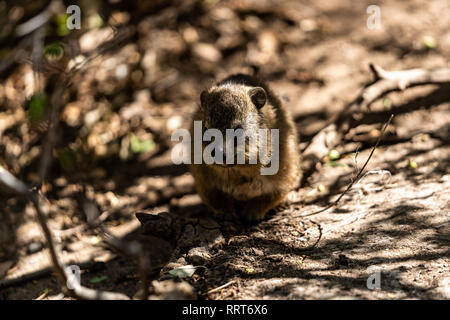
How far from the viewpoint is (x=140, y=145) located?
21.6ft

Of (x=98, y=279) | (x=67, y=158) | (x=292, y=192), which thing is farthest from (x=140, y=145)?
(x=98, y=279)

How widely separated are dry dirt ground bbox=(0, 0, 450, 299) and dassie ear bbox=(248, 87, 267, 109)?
3.61 feet

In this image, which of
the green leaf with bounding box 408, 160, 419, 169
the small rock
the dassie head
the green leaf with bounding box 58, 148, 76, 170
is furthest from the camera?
the green leaf with bounding box 58, 148, 76, 170

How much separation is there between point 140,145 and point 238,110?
2566 mm

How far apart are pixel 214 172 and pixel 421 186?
6.46 ft

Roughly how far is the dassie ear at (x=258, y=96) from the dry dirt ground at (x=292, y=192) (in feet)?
3.61

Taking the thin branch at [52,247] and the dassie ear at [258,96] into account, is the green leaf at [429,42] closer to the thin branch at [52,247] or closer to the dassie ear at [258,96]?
the dassie ear at [258,96]

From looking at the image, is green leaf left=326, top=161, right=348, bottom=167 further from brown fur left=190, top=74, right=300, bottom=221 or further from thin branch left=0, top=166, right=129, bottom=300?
thin branch left=0, top=166, right=129, bottom=300

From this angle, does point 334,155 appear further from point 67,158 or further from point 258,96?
point 67,158

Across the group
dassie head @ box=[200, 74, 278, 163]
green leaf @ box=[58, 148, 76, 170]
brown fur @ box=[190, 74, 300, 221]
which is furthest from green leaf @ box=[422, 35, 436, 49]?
green leaf @ box=[58, 148, 76, 170]

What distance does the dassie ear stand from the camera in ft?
14.9

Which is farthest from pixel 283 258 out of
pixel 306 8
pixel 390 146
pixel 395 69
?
pixel 306 8

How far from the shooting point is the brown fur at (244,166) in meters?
4.38

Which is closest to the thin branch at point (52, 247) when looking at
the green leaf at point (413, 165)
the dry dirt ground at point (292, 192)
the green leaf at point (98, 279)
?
the dry dirt ground at point (292, 192)
